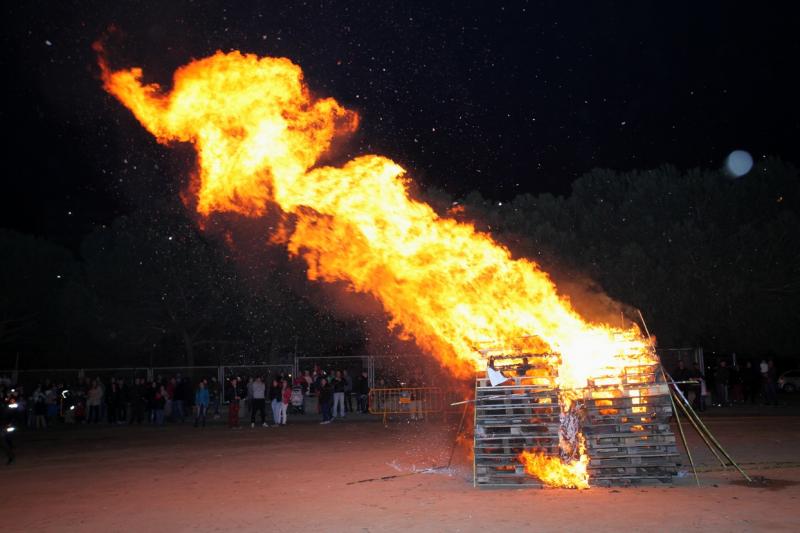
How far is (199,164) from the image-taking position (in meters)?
13.1

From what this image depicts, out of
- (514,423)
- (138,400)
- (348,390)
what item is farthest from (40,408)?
(514,423)

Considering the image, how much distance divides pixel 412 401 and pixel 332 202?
1225cm

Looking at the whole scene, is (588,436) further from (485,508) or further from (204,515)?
(204,515)

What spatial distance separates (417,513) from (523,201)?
73.8 feet

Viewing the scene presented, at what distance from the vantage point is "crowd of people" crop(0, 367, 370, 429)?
75.4ft

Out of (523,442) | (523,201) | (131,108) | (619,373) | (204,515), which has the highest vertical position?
(523,201)

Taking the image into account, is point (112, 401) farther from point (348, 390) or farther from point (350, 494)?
point (350, 494)

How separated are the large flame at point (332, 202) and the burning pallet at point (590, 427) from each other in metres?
1.66

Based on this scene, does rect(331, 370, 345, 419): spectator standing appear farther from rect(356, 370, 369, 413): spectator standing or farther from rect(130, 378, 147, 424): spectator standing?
rect(130, 378, 147, 424): spectator standing

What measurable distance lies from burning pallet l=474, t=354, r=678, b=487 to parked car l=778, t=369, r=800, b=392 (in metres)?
31.1

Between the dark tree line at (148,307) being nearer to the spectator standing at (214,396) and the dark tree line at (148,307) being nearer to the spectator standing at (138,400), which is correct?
the spectator standing at (214,396)

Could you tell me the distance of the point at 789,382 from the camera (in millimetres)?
36844

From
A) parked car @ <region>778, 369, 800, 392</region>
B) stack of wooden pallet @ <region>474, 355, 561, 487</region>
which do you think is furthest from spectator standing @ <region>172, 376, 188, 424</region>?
parked car @ <region>778, 369, 800, 392</region>

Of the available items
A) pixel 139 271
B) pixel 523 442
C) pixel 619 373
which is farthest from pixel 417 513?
pixel 139 271
